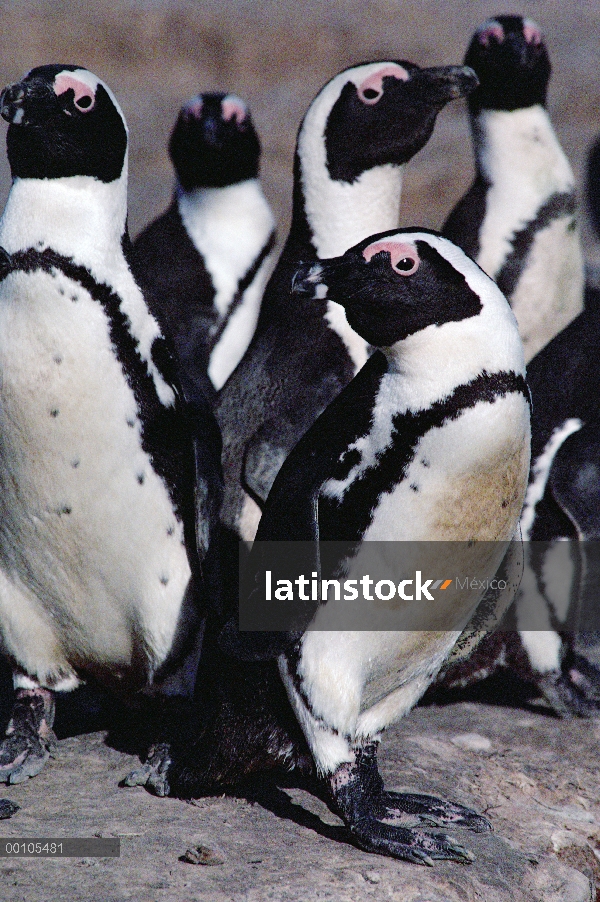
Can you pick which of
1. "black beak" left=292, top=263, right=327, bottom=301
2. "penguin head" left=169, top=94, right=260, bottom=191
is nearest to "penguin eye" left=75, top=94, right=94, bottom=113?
"black beak" left=292, top=263, right=327, bottom=301

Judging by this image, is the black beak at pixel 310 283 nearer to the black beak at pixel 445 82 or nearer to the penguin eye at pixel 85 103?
the penguin eye at pixel 85 103

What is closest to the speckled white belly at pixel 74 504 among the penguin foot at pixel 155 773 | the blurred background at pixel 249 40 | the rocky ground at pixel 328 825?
the penguin foot at pixel 155 773

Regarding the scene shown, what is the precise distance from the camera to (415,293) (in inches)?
89.3

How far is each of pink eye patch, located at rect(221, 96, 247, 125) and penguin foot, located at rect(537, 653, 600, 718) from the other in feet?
7.45

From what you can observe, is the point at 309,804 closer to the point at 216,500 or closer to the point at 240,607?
the point at 240,607

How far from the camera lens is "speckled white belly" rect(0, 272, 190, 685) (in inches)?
100

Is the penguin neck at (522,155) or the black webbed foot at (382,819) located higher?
the penguin neck at (522,155)

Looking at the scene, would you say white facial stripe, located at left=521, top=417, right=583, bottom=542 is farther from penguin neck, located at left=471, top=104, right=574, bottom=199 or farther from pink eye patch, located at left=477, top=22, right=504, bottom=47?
pink eye patch, located at left=477, top=22, right=504, bottom=47

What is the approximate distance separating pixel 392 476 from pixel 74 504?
740 mm

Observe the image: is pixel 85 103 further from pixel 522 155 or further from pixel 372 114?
pixel 522 155

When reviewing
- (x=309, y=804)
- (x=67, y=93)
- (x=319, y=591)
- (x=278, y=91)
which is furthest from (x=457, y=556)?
(x=278, y=91)

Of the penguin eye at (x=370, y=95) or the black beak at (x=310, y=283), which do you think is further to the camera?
the penguin eye at (x=370, y=95)

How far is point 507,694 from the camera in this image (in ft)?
11.5

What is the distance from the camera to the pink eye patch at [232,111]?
4.36m
